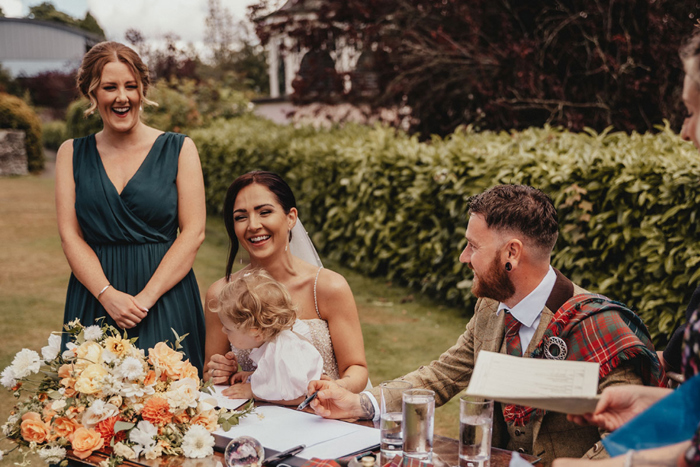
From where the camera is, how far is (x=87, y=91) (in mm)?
3402

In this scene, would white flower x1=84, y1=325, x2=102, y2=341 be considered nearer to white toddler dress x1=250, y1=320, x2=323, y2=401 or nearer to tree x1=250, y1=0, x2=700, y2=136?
white toddler dress x1=250, y1=320, x2=323, y2=401

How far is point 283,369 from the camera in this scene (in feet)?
8.55

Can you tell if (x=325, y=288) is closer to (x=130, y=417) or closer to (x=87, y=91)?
(x=130, y=417)

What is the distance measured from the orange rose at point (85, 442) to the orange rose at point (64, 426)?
51 millimetres

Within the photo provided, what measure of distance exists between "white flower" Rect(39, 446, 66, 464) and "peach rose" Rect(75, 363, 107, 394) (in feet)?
0.72

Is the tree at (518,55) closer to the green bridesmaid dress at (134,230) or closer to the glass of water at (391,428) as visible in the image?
the green bridesmaid dress at (134,230)

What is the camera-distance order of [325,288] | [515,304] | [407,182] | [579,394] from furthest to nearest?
[407,182] < [325,288] < [515,304] < [579,394]

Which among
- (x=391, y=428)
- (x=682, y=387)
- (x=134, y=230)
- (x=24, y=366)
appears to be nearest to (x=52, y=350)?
(x=24, y=366)

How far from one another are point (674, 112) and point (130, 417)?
828 cm

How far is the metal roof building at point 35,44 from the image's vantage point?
58188 millimetres

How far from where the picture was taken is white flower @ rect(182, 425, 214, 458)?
205 cm

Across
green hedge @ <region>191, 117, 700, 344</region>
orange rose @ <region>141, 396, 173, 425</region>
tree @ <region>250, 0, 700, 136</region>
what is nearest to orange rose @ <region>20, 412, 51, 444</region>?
orange rose @ <region>141, 396, 173, 425</region>

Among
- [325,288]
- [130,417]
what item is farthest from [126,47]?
[130,417]

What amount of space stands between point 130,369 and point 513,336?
141cm
